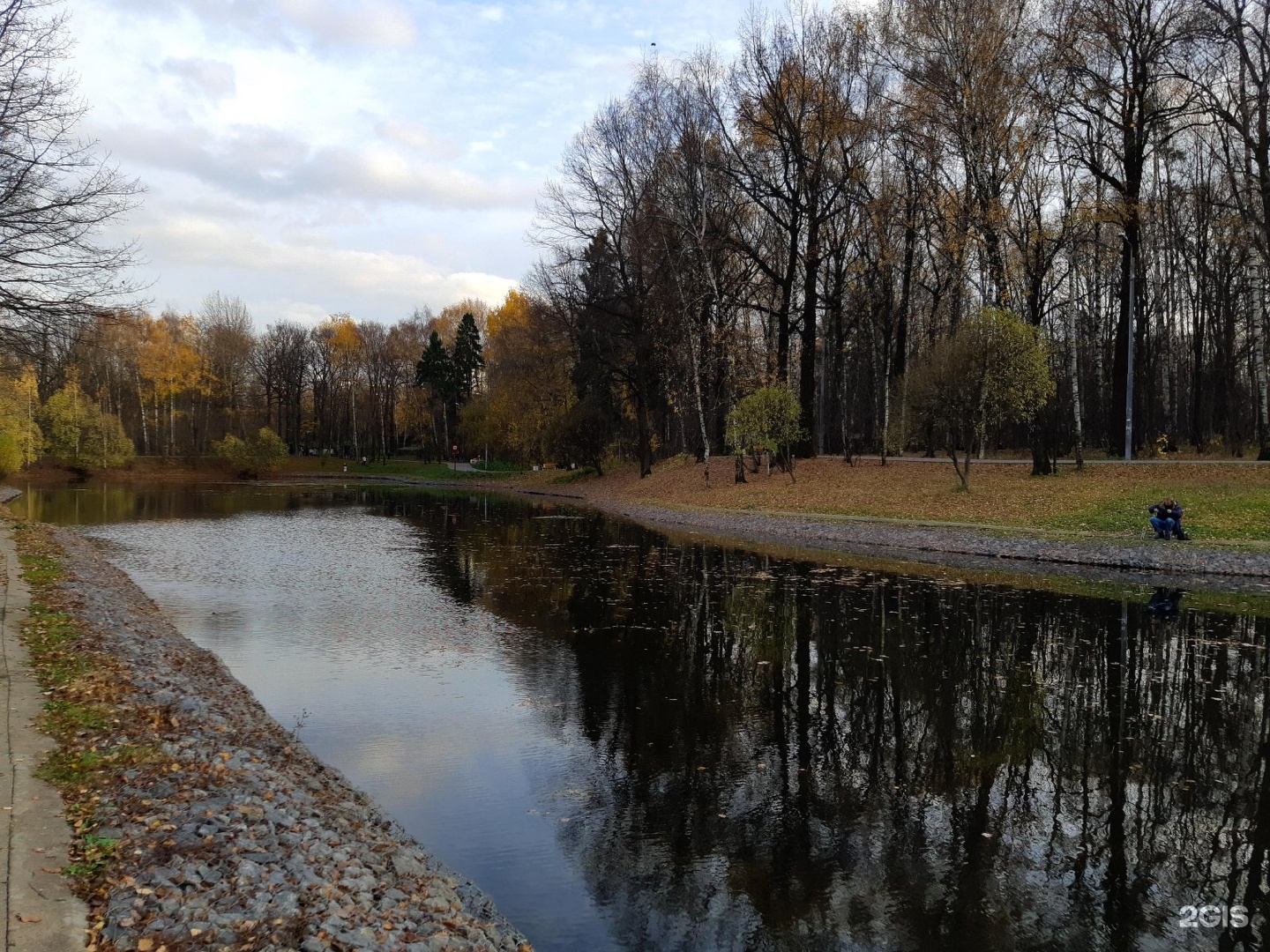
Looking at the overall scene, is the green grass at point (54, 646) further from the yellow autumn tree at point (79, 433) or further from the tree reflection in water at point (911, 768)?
the yellow autumn tree at point (79, 433)

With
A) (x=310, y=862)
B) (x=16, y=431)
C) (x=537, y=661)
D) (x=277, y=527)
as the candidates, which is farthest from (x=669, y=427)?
(x=310, y=862)

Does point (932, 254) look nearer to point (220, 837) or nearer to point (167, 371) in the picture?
point (220, 837)

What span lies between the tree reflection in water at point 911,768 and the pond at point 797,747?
37mm

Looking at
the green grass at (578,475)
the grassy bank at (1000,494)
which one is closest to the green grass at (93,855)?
the grassy bank at (1000,494)

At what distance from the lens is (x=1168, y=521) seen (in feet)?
74.2

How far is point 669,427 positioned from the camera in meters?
59.8

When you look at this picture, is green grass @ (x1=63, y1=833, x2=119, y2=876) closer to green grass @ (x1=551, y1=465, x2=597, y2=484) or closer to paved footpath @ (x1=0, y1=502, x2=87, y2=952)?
paved footpath @ (x1=0, y1=502, x2=87, y2=952)

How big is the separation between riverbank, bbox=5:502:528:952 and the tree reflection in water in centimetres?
163

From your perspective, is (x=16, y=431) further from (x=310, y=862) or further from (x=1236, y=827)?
(x=1236, y=827)

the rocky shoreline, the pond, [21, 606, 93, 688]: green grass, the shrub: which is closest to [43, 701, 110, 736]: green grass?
the rocky shoreline

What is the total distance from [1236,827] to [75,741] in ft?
33.2

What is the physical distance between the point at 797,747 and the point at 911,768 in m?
1.23

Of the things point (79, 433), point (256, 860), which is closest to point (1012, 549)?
point (256, 860)

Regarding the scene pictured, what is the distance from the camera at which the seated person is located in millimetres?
22469
